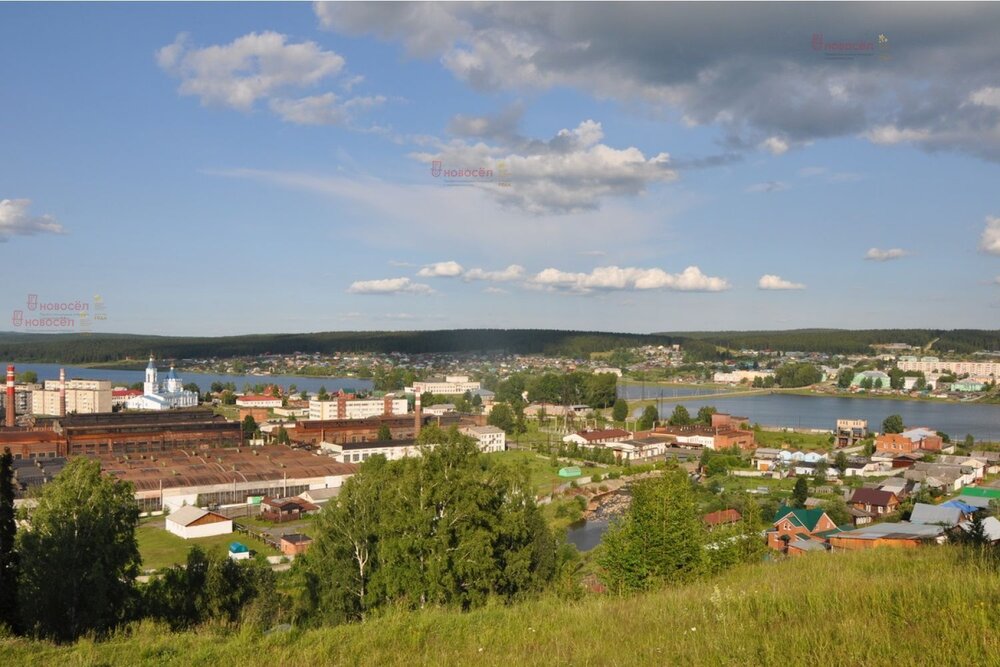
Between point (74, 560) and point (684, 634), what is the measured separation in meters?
4.98

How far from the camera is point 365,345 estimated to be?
87.2m

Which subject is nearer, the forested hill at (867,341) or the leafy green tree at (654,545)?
the leafy green tree at (654,545)

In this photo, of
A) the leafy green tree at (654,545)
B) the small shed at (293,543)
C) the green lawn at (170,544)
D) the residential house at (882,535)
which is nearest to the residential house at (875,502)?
the residential house at (882,535)

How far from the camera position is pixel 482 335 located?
80500 mm

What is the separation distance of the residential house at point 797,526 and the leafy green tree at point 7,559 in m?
9.59

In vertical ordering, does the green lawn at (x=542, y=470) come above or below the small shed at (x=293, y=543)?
below

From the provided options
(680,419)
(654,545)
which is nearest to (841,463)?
(680,419)

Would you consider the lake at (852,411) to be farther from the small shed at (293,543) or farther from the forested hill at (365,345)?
the forested hill at (365,345)

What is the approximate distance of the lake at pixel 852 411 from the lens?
31547 millimetres

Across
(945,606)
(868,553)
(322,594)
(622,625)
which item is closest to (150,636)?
(622,625)

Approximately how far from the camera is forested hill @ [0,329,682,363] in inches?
3115

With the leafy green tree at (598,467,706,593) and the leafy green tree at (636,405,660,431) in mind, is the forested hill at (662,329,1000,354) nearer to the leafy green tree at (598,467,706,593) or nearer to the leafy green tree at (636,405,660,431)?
the leafy green tree at (636,405,660,431)

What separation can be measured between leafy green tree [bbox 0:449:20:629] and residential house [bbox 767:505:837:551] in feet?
31.5

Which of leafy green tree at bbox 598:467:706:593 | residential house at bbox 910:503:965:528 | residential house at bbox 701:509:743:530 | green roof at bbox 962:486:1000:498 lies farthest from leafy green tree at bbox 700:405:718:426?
leafy green tree at bbox 598:467:706:593
